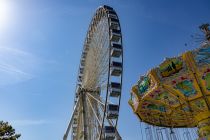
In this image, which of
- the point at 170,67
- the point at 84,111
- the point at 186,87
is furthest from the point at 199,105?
the point at 84,111

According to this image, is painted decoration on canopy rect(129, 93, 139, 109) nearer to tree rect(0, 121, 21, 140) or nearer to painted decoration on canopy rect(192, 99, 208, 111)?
painted decoration on canopy rect(192, 99, 208, 111)

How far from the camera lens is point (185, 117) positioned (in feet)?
60.6

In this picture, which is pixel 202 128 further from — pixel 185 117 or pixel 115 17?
pixel 115 17

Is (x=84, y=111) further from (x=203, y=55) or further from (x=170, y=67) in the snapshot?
(x=203, y=55)

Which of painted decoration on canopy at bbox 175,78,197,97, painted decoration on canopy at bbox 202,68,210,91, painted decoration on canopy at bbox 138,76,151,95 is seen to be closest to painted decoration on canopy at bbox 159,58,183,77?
painted decoration on canopy at bbox 175,78,197,97

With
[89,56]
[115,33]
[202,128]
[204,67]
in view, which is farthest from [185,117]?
[89,56]

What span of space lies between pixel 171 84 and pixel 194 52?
6.64ft

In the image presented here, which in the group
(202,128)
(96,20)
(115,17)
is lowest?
(202,128)

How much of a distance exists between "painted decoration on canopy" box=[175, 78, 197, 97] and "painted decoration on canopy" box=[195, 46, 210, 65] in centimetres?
125

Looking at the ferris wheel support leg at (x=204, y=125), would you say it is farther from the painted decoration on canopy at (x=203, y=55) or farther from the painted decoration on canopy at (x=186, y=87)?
the painted decoration on canopy at (x=203, y=55)

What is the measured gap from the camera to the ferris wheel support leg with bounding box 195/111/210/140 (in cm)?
1605

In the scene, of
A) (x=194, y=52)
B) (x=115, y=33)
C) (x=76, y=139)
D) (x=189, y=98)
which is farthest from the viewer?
(x=76, y=139)

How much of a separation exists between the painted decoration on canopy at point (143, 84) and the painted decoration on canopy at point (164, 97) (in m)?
0.51

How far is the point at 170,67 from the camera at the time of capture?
14.8 meters
